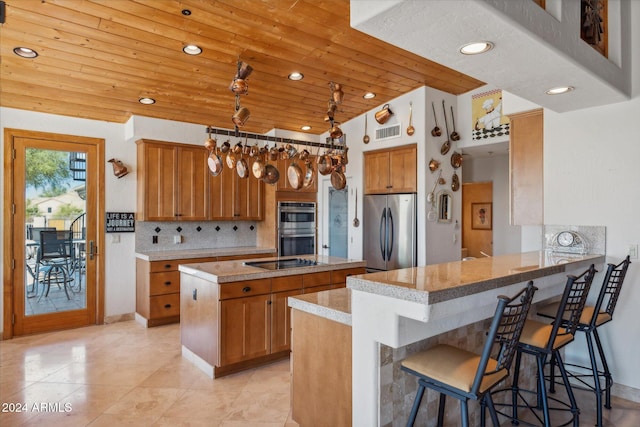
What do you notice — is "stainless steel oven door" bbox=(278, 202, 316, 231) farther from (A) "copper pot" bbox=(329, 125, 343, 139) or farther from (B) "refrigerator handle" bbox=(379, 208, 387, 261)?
(A) "copper pot" bbox=(329, 125, 343, 139)

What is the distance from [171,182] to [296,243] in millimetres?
1997

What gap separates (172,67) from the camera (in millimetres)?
3658

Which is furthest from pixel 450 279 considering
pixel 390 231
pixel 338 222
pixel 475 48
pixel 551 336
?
pixel 338 222

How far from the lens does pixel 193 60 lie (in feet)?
11.6

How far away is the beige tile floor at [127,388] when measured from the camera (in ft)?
8.38

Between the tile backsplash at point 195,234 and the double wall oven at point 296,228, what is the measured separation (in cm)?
61

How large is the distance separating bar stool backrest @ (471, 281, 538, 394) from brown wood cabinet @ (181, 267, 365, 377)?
2044mm

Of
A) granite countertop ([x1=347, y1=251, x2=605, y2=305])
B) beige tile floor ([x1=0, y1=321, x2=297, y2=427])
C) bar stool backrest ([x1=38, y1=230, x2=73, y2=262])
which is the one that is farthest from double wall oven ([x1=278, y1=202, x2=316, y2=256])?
granite countertop ([x1=347, y1=251, x2=605, y2=305])

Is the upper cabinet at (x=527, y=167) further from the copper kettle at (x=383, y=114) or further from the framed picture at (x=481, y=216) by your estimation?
the framed picture at (x=481, y=216)

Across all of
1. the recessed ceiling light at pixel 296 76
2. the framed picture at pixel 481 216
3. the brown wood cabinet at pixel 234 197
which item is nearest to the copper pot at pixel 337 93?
the recessed ceiling light at pixel 296 76

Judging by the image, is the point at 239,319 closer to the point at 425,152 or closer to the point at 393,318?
the point at 393,318

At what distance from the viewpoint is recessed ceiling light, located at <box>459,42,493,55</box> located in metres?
1.84

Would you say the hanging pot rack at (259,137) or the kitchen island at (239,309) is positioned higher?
the hanging pot rack at (259,137)

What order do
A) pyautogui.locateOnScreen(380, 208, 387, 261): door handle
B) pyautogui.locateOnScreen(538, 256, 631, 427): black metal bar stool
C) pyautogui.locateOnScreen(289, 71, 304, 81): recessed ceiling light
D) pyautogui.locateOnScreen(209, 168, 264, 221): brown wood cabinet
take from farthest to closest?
pyautogui.locateOnScreen(209, 168, 264, 221): brown wood cabinet < pyautogui.locateOnScreen(380, 208, 387, 261): door handle < pyautogui.locateOnScreen(289, 71, 304, 81): recessed ceiling light < pyautogui.locateOnScreen(538, 256, 631, 427): black metal bar stool
